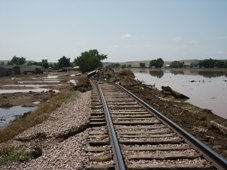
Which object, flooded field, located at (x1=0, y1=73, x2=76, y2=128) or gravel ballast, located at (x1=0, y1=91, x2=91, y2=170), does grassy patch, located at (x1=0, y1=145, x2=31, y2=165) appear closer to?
gravel ballast, located at (x1=0, y1=91, x2=91, y2=170)

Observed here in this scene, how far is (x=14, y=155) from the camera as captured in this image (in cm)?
733

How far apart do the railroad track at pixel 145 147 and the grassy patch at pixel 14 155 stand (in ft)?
4.49

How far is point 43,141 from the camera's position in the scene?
29.8 feet

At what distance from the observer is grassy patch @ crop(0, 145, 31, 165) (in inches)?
277

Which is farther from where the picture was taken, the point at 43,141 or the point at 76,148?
the point at 43,141

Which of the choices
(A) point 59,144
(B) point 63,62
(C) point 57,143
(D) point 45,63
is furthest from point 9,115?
(D) point 45,63

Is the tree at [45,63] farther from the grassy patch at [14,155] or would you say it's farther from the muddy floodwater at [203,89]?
the grassy patch at [14,155]

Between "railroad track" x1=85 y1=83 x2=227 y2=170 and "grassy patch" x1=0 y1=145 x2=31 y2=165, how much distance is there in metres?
1.37

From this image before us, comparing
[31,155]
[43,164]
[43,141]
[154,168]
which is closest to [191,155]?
[154,168]

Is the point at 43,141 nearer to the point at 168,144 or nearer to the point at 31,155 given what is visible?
the point at 31,155

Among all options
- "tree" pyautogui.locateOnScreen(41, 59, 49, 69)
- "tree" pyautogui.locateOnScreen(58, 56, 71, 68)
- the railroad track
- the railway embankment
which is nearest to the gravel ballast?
the railway embankment

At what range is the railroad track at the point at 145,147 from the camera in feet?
18.7

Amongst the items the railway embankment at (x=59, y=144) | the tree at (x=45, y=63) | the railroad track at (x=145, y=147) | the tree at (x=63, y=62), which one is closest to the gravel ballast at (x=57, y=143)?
the railway embankment at (x=59, y=144)

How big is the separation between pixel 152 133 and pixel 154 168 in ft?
8.40
